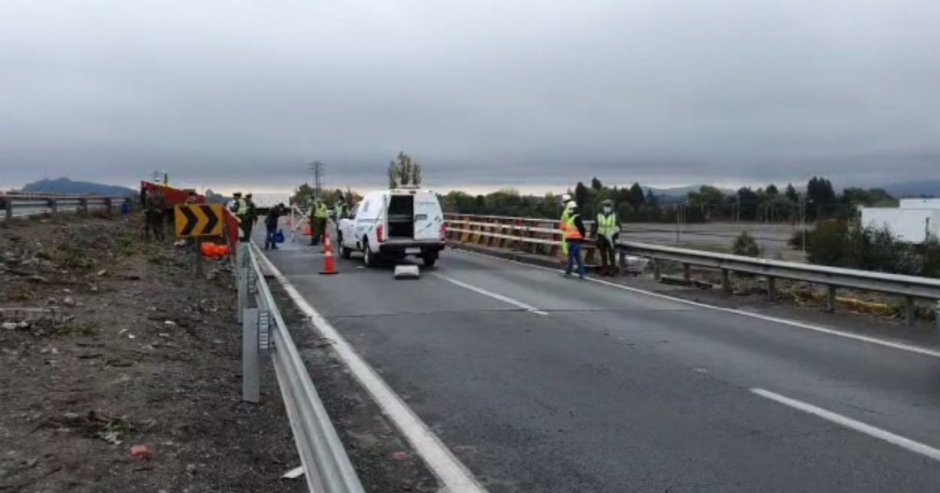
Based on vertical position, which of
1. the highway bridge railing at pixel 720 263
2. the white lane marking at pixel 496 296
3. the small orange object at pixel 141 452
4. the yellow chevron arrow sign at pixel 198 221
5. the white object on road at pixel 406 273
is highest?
the yellow chevron arrow sign at pixel 198 221

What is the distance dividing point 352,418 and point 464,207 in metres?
42.7

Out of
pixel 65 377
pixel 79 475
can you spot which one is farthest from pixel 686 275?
pixel 79 475

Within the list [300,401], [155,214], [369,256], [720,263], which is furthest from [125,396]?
[155,214]

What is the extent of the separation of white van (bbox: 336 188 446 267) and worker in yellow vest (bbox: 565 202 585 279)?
3744mm

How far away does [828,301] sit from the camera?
45.4 feet

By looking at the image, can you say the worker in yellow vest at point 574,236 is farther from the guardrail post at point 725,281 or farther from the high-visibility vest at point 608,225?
the guardrail post at point 725,281

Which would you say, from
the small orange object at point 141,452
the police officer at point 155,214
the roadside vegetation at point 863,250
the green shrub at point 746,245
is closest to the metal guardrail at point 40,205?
the police officer at point 155,214

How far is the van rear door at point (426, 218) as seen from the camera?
2203 centimetres

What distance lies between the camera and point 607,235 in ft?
65.6

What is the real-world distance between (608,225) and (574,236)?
105cm

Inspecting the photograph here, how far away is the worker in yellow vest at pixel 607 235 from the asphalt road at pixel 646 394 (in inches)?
233

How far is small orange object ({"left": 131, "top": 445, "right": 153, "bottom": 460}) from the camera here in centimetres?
548

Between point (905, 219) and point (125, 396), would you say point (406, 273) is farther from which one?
point (905, 219)

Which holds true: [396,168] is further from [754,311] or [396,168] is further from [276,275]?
[754,311]
